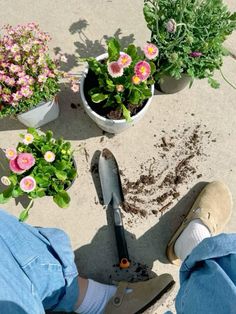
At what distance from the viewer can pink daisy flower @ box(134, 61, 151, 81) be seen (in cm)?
157

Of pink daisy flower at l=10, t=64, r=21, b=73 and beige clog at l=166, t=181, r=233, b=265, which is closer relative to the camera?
pink daisy flower at l=10, t=64, r=21, b=73

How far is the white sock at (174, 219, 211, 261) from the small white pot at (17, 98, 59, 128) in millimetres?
877

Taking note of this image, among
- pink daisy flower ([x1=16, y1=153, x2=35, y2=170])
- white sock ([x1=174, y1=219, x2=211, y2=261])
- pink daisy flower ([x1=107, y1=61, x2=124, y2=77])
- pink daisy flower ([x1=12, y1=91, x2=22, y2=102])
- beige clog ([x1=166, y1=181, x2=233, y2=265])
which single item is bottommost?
white sock ([x1=174, y1=219, x2=211, y2=261])

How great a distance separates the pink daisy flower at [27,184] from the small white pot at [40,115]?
38cm

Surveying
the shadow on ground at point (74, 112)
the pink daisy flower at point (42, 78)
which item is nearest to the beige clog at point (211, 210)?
the shadow on ground at point (74, 112)

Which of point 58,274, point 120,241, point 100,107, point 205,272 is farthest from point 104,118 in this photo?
point 205,272

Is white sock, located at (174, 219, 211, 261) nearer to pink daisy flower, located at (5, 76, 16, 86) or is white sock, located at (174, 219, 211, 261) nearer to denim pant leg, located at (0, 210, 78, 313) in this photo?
denim pant leg, located at (0, 210, 78, 313)

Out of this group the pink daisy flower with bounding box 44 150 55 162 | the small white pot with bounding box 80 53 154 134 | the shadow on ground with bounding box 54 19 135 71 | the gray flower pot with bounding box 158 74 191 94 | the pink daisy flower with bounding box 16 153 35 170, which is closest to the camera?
the pink daisy flower with bounding box 16 153 35 170

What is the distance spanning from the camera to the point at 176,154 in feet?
6.95

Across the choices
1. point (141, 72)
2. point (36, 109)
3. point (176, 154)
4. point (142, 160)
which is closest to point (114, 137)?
point (142, 160)

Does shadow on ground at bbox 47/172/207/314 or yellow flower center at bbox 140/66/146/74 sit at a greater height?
yellow flower center at bbox 140/66/146/74

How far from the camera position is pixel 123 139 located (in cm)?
214

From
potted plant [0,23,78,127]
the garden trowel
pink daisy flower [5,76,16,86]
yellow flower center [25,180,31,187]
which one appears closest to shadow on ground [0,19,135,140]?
the garden trowel

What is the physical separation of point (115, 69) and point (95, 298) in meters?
1.05
